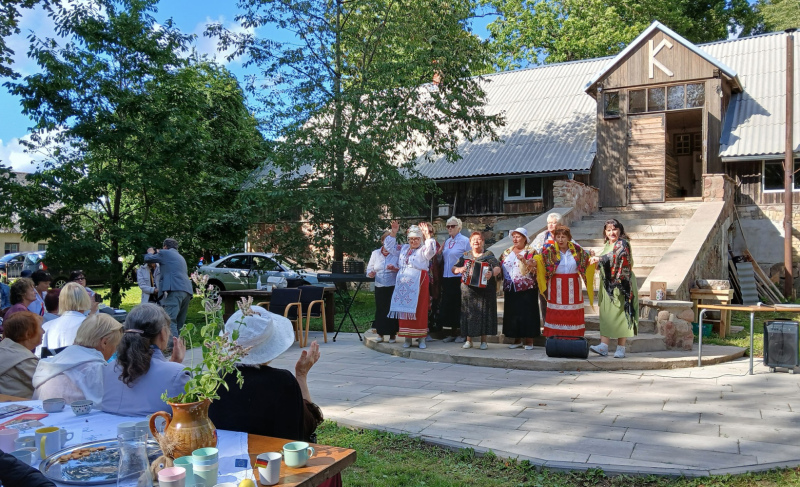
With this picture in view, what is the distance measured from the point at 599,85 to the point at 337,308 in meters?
8.95

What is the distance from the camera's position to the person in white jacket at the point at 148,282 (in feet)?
31.3

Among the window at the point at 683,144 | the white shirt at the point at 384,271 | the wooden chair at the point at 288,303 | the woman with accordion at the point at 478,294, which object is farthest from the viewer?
the window at the point at 683,144

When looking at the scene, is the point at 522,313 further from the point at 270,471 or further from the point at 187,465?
the point at 187,465

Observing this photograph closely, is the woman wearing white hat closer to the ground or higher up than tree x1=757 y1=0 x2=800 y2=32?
closer to the ground

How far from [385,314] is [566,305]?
268cm

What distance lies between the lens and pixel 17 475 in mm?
2033

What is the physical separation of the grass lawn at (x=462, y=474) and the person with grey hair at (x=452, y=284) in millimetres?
4242

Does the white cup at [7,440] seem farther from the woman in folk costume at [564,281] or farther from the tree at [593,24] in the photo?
the tree at [593,24]

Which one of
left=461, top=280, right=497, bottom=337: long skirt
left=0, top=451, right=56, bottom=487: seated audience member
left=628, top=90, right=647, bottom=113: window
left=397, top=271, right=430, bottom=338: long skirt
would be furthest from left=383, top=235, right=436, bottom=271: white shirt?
left=628, top=90, right=647, bottom=113: window

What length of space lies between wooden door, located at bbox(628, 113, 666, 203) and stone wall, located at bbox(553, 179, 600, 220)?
4.70ft

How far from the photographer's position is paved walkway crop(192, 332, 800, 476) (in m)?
4.05

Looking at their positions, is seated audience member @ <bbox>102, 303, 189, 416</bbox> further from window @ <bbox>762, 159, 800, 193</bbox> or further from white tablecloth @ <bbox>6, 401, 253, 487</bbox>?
window @ <bbox>762, 159, 800, 193</bbox>

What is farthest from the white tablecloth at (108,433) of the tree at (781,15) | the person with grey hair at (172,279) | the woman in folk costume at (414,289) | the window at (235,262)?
the tree at (781,15)

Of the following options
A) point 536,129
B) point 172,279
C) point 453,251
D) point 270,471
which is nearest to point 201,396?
point 270,471
